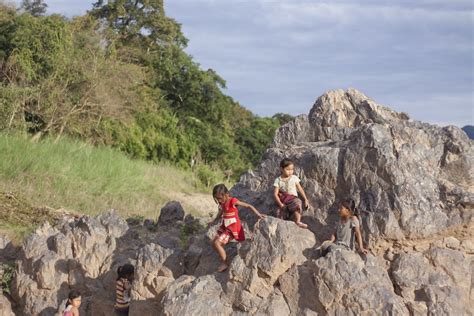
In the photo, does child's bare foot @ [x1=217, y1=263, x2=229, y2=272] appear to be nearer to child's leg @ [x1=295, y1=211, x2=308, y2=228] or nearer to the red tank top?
the red tank top

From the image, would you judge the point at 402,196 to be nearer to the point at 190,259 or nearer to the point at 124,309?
the point at 190,259

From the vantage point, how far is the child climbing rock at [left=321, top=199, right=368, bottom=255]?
6.03m

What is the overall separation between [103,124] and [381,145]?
14.3m

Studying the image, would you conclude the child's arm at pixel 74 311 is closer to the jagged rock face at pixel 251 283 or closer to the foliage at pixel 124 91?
the jagged rock face at pixel 251 283

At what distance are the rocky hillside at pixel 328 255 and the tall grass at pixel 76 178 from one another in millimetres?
5305

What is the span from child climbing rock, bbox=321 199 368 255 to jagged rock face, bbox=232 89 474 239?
0.14m

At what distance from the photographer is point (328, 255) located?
19.0ft

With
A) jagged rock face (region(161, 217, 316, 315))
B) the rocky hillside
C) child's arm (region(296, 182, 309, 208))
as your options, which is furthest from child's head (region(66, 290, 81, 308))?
child's arm (region(296, 182, 309, 208))

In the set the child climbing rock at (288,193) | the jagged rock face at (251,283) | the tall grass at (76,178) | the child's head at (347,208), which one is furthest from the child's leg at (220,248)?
the tall grass at (76,178)

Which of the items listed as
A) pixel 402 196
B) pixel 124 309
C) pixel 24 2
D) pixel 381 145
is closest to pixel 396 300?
pixel 402 196

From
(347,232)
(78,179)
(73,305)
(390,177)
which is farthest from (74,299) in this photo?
(78,179)

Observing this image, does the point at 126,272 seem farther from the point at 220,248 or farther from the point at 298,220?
the point at 298,220

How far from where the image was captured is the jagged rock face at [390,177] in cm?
616

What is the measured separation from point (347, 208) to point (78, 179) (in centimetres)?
930
